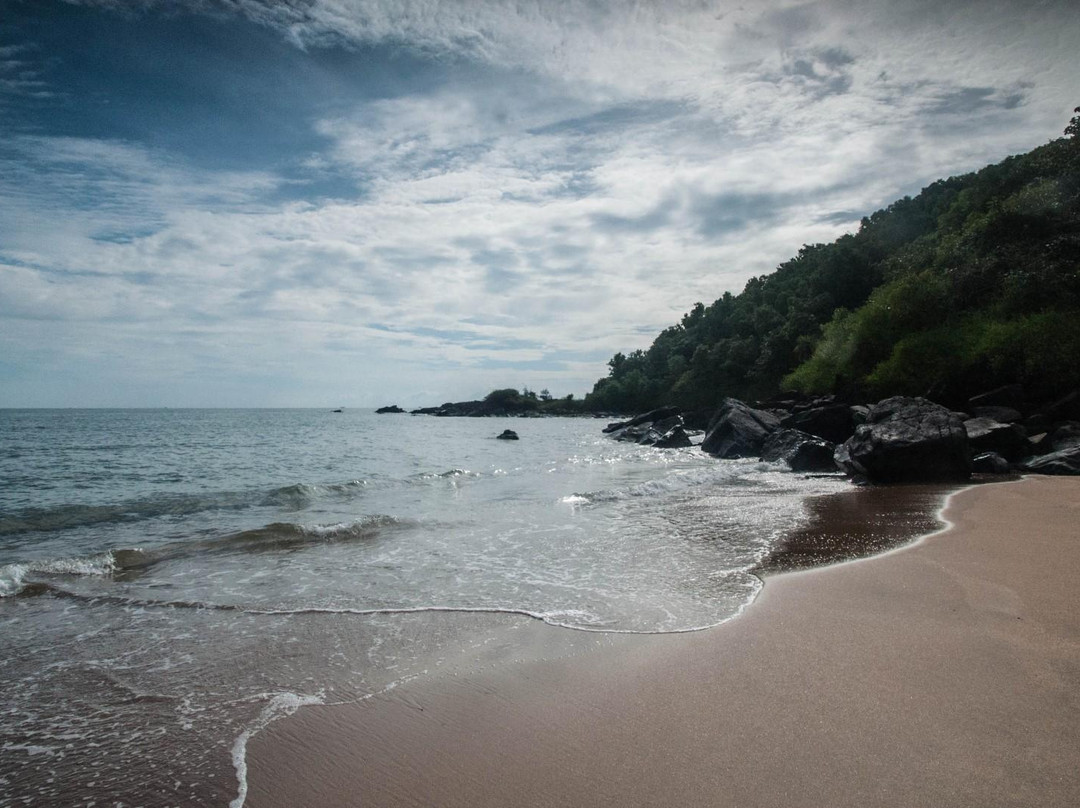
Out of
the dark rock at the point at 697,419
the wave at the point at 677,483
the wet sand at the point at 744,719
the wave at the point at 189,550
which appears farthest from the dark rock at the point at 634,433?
the wet sand at the point at 744,719

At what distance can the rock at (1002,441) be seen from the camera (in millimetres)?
16578

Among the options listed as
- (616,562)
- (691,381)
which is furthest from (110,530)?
(691,381)

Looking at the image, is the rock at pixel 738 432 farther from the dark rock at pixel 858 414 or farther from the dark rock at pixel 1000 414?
the dark rock at pixel 1000 414

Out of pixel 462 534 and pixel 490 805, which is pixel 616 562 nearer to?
pixel 462 534

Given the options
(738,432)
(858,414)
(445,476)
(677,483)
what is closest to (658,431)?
(738,432)

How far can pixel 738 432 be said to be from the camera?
1046 inches

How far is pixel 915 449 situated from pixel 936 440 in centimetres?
55

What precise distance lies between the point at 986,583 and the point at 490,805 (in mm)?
5808

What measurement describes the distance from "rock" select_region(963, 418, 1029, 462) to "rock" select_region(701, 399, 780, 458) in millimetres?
9354

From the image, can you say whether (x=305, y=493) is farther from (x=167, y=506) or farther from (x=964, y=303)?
(x=964, y=303)

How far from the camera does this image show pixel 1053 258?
2525 centimetres

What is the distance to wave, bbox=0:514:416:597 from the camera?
7863 millimetres

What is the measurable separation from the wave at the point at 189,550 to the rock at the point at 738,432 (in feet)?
60.2

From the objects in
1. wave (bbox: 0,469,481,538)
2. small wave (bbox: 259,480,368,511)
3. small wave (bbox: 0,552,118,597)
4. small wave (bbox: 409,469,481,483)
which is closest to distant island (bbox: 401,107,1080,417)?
small wave (bbox: 409,469,481,483)
